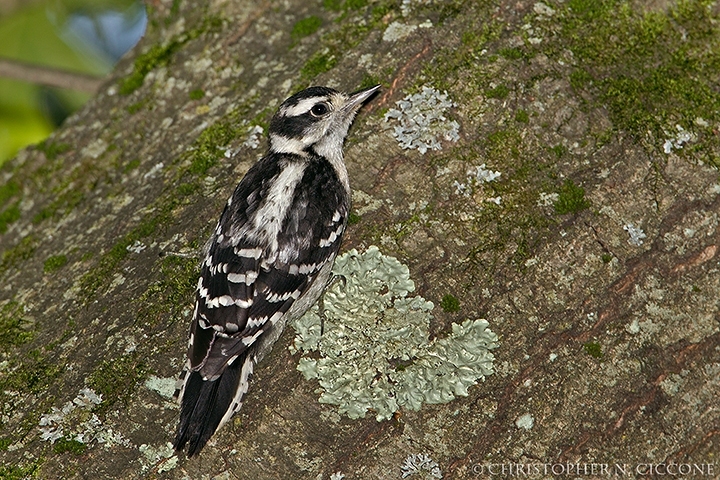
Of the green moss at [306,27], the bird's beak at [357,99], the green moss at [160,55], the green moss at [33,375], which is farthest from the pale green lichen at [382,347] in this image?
the green moss at [160,55]

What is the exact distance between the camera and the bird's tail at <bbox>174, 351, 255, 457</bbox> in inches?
121

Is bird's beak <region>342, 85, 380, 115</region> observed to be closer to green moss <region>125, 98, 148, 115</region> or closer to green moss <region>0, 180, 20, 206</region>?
green moss <region>125, 98, 148, 115</region>

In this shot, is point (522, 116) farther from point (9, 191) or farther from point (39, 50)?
point (39, 50)

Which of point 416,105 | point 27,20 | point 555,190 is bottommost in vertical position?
point 555,190

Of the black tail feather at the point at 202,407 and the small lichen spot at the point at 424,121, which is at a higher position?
the small lichen spot at the point at 424,121

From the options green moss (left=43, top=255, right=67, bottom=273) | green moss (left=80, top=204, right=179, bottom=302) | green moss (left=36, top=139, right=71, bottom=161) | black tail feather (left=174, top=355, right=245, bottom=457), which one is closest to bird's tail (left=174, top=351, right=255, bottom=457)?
black tail feather (left=174, top=355, right=245, bottom=457)

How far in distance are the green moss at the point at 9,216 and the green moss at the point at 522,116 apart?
10.6ft

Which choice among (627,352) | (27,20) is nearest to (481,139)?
(627,352)

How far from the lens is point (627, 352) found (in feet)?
10.3

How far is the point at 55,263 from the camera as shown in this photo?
4.05 meters

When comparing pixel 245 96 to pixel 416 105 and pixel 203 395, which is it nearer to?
pixel 416 105

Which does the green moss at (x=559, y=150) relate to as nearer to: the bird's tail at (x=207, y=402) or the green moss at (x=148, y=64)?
the bird's tail at (x=207, y=402)

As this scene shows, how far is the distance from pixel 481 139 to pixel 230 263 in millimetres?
1457

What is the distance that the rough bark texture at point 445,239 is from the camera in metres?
3.06
